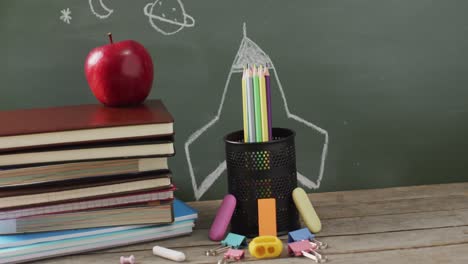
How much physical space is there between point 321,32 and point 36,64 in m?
0.52

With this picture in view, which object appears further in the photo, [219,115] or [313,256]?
[219,115]

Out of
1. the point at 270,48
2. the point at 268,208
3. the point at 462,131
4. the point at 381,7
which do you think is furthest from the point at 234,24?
the point at 462,131

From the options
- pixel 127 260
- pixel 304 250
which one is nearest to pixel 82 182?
pixel 127 260

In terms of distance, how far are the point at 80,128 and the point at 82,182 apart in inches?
3.3

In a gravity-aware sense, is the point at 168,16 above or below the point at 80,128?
above

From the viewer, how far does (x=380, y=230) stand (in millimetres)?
1063

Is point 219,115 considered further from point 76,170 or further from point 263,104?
point 76,170

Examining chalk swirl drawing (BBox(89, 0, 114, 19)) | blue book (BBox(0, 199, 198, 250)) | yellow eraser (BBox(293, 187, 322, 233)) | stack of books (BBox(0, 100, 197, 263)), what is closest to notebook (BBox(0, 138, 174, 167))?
stack of books (BBox(0, 100, 197, 263))

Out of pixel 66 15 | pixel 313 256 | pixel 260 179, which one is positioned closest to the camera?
pixel 313 256

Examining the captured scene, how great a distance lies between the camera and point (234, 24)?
1251mm

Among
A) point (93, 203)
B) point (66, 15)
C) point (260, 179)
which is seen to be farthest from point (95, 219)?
point (66, 15)

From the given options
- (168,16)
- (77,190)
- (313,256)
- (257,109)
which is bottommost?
(313,256)

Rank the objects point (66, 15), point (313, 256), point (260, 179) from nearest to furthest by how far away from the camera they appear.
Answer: point (313, 256), point (260, 179), point (66, 15)

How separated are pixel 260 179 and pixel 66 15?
47cm
